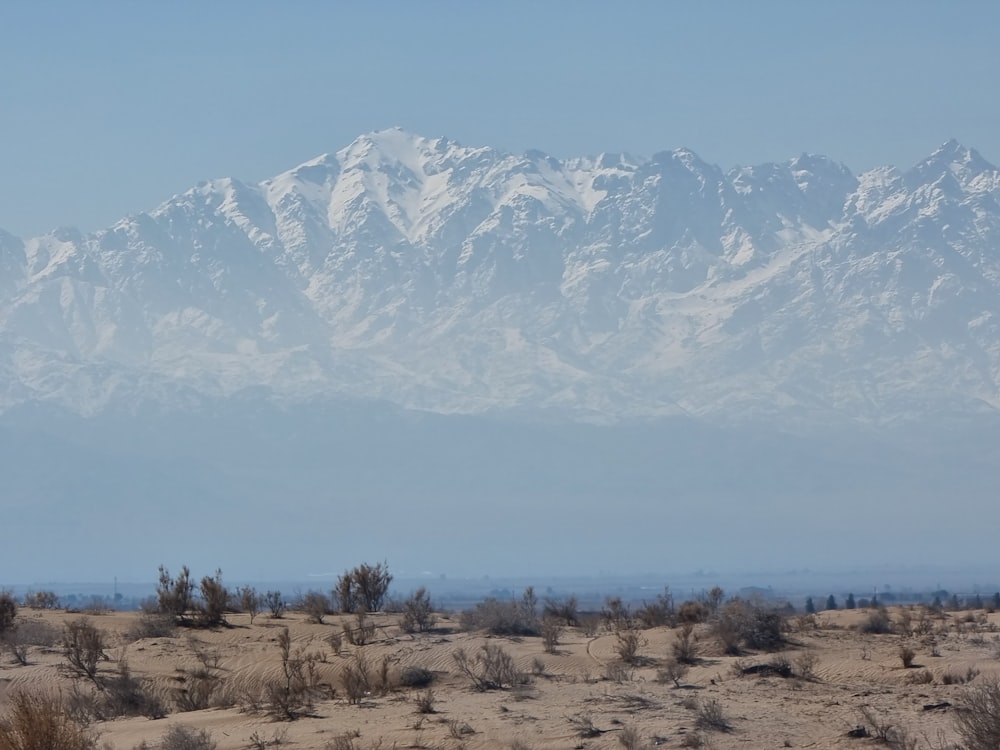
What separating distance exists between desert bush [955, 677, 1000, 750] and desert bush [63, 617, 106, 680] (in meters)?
14.9

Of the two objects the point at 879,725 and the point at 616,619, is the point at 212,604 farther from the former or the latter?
the point at 879,725

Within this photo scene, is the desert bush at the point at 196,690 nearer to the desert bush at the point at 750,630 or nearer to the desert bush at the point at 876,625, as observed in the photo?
the desert bush at the point at 750,630

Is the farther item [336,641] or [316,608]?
[316,608]

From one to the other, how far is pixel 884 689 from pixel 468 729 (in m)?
7.37

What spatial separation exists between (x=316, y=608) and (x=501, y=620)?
187 inches

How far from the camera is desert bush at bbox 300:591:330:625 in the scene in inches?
1345

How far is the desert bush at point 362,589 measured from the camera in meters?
37.9

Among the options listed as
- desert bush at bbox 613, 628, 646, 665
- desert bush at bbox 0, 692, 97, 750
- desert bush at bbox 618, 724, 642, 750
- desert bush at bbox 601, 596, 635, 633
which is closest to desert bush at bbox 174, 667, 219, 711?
desert bush at bbox 613, 628, 646, 665

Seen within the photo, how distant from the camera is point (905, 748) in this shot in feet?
66.3

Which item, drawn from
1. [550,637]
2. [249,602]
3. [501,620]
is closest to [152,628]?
[249,602]

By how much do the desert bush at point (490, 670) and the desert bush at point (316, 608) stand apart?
5.80 m

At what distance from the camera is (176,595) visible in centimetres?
3466

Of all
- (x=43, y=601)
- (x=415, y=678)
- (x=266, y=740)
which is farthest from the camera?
(x=43, y=601)

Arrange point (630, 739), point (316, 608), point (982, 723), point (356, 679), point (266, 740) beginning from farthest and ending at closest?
point (316, 608) → point (356, 679) → point (266, 740) → point (630, 739) → point (982, 723)
